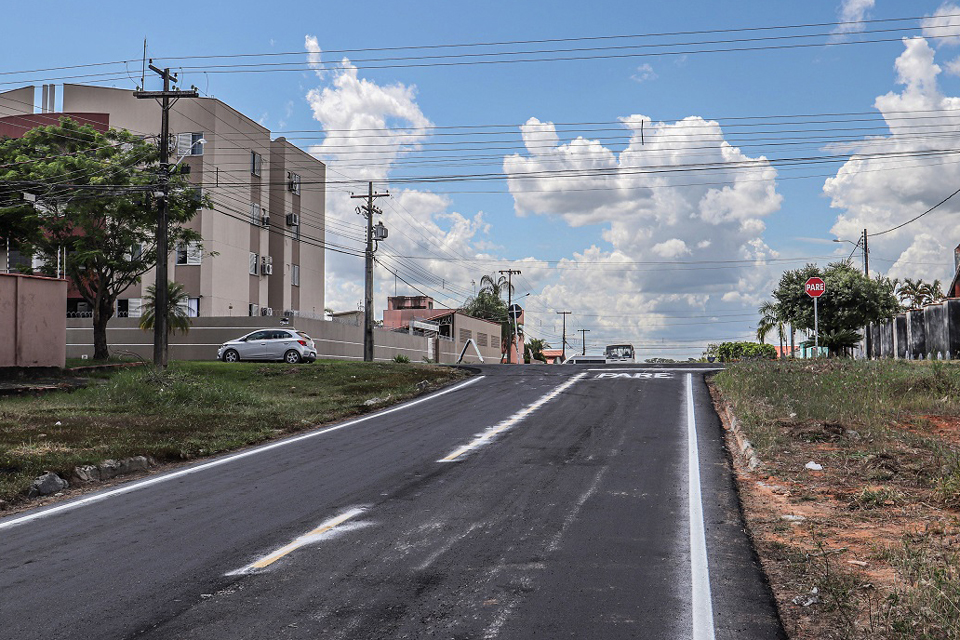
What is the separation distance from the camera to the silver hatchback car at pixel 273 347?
37562 millimetres

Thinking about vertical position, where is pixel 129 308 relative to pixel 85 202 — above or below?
below

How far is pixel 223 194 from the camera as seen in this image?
163 feet

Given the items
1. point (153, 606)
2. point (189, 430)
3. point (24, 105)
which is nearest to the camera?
point (153, 606)

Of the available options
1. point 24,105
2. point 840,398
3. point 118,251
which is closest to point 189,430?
point 840,398

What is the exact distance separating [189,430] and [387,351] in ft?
121

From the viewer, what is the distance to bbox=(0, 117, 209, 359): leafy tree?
33.1 m

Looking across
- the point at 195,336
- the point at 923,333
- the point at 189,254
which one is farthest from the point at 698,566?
the point at 189,254

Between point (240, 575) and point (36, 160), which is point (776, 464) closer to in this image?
point (240, 575)

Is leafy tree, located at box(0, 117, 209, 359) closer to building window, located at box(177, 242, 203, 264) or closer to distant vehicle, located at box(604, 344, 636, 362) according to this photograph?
building window, located at box(177, 242, 203, 264)

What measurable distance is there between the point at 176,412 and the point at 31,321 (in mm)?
11544

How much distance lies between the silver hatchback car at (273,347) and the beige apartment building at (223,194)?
8487 millimetres

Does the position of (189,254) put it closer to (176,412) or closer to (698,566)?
(176,412)

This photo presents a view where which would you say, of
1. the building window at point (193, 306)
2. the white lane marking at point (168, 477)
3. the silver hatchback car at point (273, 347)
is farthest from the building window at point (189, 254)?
the white lane marking at point (168, 477)

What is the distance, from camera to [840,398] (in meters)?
16.1
